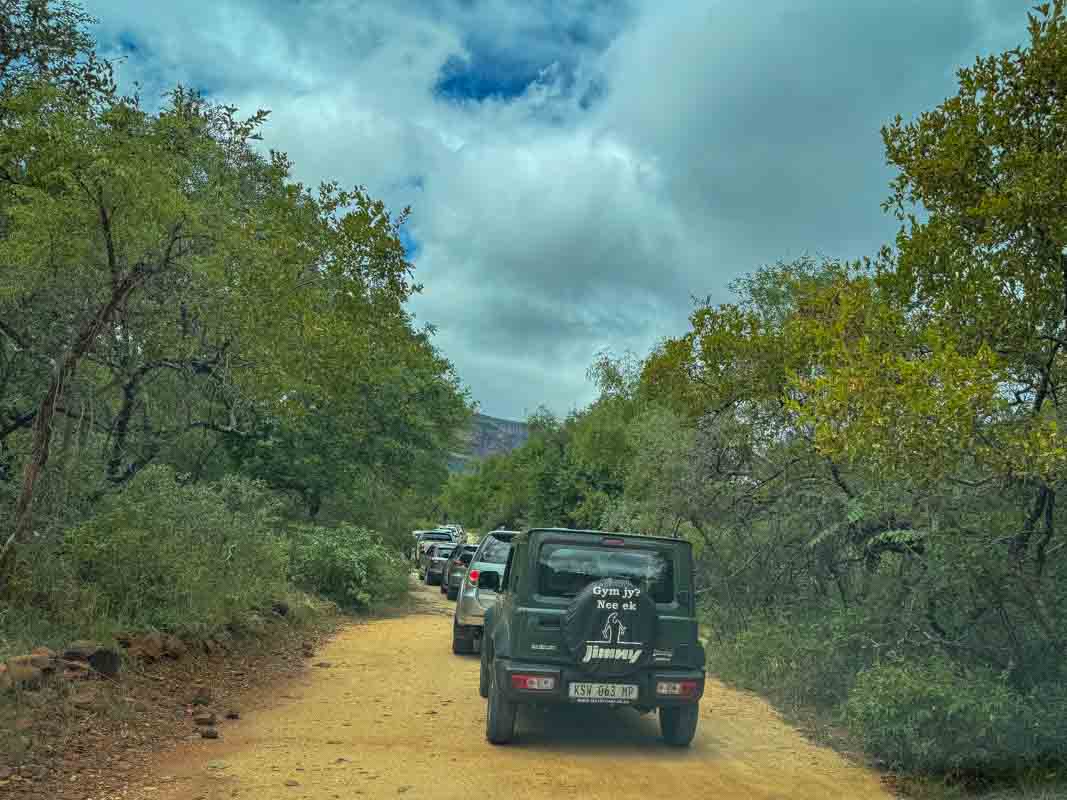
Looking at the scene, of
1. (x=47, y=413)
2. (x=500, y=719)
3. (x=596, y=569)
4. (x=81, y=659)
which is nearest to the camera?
(x=500, y=719)

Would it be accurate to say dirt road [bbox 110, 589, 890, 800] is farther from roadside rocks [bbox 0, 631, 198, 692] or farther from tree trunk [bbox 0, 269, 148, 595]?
tree trunk [bbox 0, 269, 148, 595]

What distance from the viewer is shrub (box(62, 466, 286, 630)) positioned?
9.87 meters

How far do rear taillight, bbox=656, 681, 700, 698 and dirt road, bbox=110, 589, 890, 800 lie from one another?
1.81ft

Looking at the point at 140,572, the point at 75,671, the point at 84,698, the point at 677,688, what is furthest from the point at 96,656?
the point at 677,688

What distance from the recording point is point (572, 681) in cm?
756

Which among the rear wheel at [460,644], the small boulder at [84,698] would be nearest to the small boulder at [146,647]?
the small boulder at [84,698]

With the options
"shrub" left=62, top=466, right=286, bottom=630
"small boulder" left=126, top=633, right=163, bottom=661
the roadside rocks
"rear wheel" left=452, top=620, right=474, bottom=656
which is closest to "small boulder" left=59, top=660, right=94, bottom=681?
the roadside rocks

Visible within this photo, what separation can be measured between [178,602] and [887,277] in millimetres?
8975

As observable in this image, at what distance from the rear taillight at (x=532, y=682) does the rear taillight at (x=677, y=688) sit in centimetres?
95

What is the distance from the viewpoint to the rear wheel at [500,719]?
768cm

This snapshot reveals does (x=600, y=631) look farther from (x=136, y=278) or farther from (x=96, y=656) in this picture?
(x=136, y=278)

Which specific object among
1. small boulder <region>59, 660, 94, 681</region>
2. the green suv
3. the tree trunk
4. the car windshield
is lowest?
small boulder <region>59, 660, 94, 681</region>

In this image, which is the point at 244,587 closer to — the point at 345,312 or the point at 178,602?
the point at 178,602

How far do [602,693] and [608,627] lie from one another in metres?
0.56
